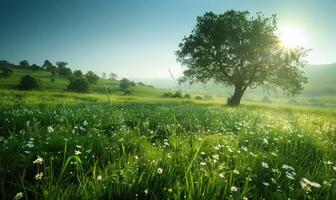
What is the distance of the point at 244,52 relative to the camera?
35.2 metres

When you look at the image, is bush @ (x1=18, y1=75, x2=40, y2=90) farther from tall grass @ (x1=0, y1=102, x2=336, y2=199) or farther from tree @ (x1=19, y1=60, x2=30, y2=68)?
tall grass @ (x1=0, y1=102, x2=336, y2=199)

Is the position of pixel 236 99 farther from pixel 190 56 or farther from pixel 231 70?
pixel 190 56

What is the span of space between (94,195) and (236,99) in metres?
40.3

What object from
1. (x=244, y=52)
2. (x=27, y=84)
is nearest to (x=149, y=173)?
(x=244, y=52)

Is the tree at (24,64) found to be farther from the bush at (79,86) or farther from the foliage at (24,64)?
the bush at (79,86)

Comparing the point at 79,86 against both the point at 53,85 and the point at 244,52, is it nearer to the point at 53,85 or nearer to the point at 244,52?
the point at 53,85

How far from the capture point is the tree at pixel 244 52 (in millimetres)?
36094

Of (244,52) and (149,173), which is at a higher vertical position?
(244,52)

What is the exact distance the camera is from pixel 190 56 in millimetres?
39312

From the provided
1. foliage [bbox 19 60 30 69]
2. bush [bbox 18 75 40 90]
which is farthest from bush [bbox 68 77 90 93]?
foliage [bbox 19 60 30 69]

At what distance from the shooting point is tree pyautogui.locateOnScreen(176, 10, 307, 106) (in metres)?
36.1

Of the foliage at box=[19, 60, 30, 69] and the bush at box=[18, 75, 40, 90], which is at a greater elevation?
the foliage at box=[19, 60, 30, 69]

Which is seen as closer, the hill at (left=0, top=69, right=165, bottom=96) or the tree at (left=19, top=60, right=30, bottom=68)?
the hill at (left=0, top=69, right=165, bottom=96)

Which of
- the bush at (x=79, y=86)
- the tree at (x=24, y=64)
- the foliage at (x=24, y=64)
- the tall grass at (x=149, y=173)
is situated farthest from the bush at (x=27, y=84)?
the tall grass at (x=149, y=173)
